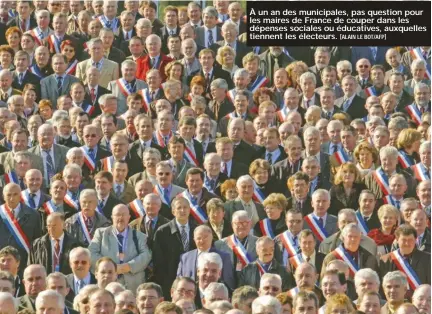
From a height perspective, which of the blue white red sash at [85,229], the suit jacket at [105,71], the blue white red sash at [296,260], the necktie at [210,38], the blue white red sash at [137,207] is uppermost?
the necktie at [210,38]

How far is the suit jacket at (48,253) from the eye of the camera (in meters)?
19.8

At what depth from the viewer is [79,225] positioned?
66.4ft

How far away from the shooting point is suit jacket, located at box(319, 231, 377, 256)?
19.9m

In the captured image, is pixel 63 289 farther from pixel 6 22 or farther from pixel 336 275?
pixel 6 22

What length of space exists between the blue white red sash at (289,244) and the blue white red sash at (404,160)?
2.52m

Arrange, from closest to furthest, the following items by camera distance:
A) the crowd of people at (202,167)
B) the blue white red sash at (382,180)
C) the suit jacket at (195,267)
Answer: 1. the crowd of people at (202,167)
2. the suit jacket at (195,267)
3. the blue white red sash at (382,180)

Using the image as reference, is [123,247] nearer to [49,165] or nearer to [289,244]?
[289,244]

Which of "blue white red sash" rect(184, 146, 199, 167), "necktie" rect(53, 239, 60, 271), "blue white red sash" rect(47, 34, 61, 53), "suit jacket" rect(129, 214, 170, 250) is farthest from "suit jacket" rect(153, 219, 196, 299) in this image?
"blue white red sash" rect(47, 34, 61, 53)

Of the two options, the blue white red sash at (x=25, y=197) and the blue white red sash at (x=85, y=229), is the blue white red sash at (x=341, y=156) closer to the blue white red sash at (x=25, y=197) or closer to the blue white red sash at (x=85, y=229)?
the blue white red sash at (x=85, y=229)

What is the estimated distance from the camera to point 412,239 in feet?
65.2

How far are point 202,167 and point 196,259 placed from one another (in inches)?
102

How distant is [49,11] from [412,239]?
8.35 metres

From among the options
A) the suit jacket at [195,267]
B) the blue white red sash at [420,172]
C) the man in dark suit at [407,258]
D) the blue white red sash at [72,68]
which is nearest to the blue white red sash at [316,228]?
the man in dark suit at [407,258]

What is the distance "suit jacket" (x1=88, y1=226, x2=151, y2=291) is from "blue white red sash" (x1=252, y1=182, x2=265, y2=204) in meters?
1.78
